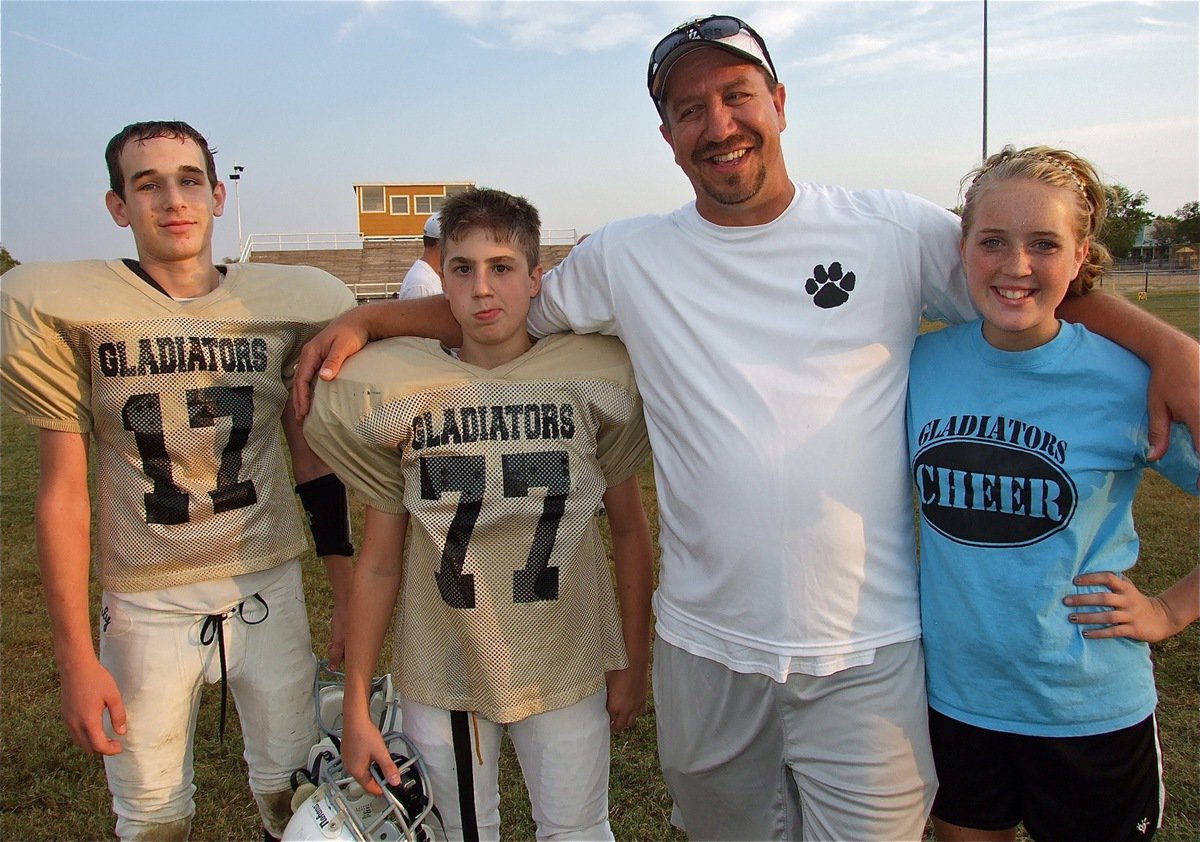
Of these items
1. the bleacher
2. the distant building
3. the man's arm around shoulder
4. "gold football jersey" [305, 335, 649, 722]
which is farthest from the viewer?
the distant building

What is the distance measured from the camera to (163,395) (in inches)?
86.5

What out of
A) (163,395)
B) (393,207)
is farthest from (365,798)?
(393,207)

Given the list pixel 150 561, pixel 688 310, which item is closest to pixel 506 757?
pixel 150 561

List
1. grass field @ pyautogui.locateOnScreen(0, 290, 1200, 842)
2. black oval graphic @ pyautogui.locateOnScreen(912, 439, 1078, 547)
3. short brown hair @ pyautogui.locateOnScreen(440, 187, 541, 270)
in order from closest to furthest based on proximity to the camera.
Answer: black oval graphic @ pyautogui.locateOnScreen(912, 439, 1078, 547) → short brown hair @ pyautogui.locateOnScreen(440, 187, 541, 270) → grass field @ pyautogui.locateOnScreen(0, 290, 1200, 842)

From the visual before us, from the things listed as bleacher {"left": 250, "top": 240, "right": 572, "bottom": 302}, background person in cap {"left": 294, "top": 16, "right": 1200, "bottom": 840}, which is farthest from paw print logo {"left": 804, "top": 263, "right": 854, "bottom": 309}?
bleacher {"left": 250, "top": 240, "right": 572, "bottom": 302}

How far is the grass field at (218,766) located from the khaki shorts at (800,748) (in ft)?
2.89

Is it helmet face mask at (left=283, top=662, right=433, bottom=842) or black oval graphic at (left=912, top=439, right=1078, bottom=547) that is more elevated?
black oval graphic at (left=912, top=439, right=1078, bottom=547)

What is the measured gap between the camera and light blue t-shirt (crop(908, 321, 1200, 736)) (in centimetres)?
179

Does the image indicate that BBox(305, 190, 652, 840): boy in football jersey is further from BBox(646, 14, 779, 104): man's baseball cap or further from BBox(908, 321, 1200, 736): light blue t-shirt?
BBox(908, 321, 1200, 736): light blue t-shirt

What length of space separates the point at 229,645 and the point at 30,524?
5.49m

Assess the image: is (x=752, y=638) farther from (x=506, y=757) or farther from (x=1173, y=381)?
(x=506, y=757)

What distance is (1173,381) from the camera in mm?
1705

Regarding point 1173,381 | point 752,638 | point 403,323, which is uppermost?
point 403,323

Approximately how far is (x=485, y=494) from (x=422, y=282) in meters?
4.54
